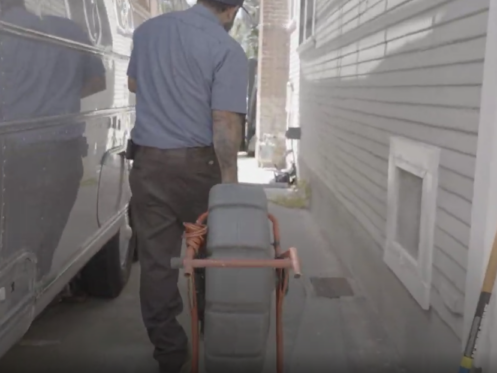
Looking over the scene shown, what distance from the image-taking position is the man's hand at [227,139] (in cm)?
339

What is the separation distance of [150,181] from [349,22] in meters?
3.50

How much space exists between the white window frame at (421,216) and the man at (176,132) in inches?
40.0

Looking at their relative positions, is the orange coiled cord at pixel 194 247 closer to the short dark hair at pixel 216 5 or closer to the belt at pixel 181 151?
the belt at pixel 181 151

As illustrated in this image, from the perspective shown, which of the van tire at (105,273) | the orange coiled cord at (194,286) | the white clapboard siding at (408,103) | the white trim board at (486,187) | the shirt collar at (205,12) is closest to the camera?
the orange coiled cord at (194,286)

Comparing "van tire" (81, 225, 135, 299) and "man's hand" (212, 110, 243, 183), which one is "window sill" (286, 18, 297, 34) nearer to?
"van tire" (81, 225, 135, 299)

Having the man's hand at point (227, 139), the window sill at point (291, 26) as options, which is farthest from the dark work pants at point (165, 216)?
the window sill at point (291, 26)

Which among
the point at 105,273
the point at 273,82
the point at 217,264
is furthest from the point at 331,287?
the point at 273,82

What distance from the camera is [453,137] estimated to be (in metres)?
3.40

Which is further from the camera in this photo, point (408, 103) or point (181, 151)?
point (408, 103)

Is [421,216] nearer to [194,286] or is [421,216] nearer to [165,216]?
[165,216]

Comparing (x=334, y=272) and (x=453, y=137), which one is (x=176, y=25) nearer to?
(x=453, y=137)

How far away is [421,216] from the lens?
388 cm

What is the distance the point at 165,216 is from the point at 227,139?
0.54 m

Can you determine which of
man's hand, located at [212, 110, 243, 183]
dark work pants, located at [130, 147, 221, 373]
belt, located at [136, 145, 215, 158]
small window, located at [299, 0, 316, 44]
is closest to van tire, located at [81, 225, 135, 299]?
dark work pants, located at [130, 147, 221, 373]
